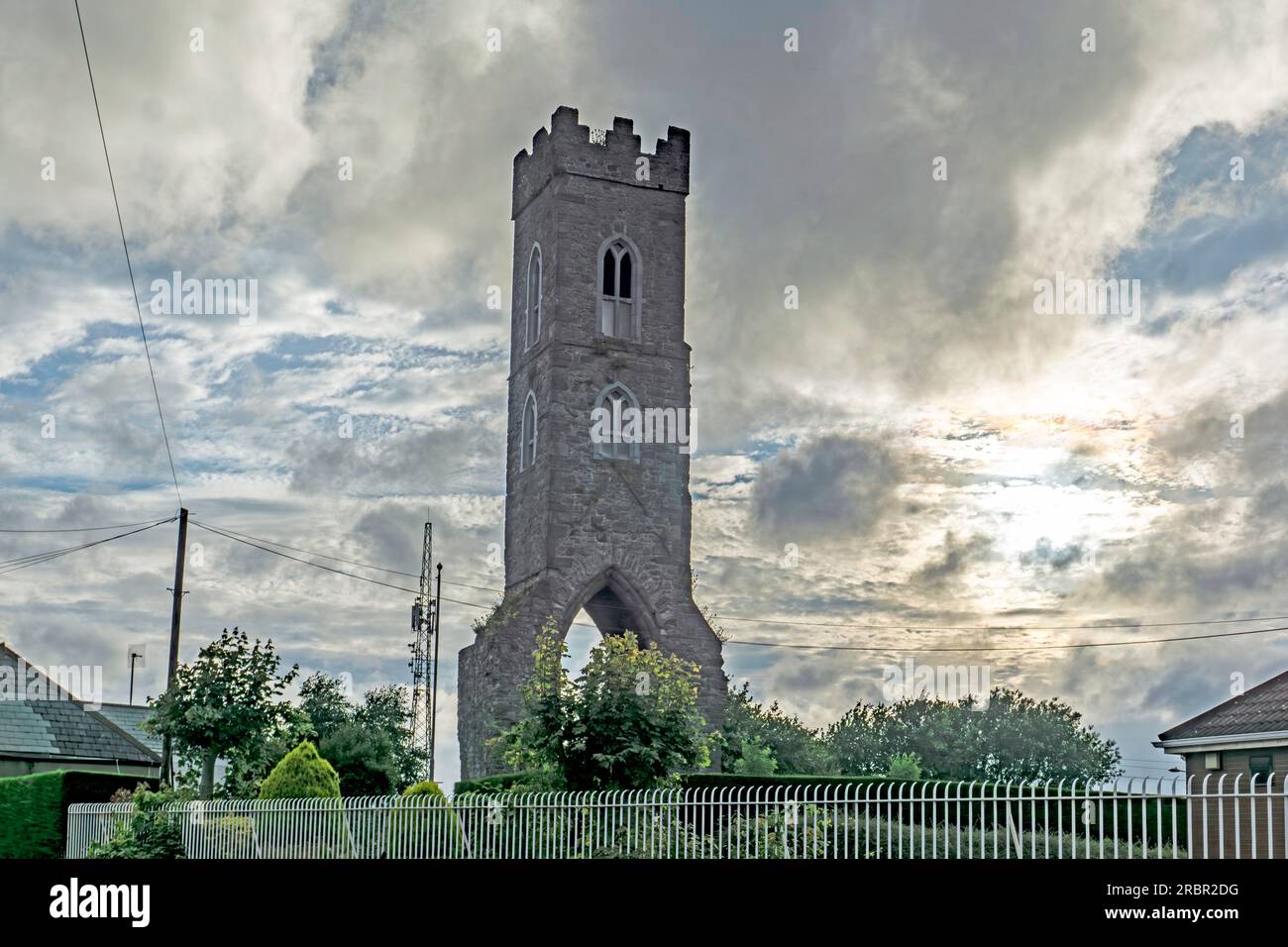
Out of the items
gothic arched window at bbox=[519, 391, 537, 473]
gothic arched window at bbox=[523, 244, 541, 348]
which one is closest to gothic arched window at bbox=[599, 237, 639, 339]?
gothic arched window at bbox=[523, 244, 541, 348]

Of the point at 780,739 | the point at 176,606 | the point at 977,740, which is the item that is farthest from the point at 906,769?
the point at 176,606

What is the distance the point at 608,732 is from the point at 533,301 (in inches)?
858

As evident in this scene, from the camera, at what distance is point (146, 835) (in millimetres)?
25469

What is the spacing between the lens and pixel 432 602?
182ft

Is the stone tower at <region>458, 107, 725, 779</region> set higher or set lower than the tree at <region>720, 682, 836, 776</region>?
higher

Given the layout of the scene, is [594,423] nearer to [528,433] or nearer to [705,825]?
[528,433]

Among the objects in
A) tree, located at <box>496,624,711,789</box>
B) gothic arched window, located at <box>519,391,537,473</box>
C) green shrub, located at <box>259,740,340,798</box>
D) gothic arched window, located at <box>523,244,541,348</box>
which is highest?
gothic arched window, located at <box>523,244,541,348</box>

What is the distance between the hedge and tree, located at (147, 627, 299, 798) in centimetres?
132

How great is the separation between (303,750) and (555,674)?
16.0ft

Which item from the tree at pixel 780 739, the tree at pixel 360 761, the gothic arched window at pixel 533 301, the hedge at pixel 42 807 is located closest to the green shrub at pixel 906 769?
the tree at pixel 780 739

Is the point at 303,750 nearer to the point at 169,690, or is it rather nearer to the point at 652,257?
the point at 169,690

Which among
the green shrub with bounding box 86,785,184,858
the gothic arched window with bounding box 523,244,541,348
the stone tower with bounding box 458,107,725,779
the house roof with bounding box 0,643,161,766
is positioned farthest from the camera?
the gothic arched window with bounding box 523,244,541,348

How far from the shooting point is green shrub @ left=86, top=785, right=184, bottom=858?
25.1 m

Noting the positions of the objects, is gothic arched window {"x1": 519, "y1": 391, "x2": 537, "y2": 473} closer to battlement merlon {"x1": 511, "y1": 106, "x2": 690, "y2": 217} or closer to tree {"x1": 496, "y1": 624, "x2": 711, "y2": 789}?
battlement merlon {"x1": 511, "y1": 106, "x2": 690, "y2": 217}
